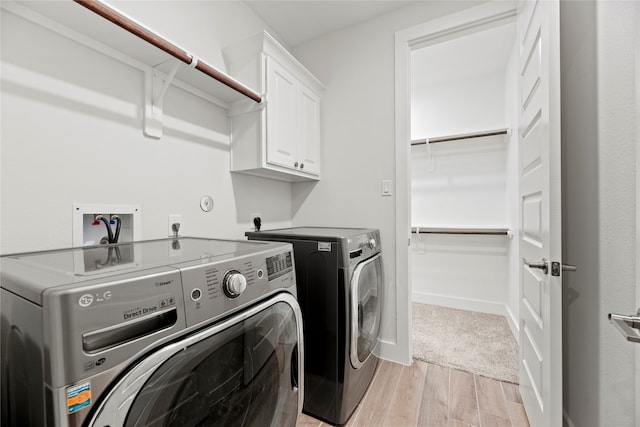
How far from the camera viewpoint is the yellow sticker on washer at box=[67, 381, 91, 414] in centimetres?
47

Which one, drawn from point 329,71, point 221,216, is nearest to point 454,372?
point 221,216

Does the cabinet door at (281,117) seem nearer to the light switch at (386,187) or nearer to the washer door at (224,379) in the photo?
the light switch at (386,187)


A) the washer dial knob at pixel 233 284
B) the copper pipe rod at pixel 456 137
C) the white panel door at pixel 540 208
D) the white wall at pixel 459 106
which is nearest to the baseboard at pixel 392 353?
the white panel door at pixel 540 208

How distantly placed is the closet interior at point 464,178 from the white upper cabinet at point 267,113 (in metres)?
1.43

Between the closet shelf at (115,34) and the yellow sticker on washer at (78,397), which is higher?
the closet shelf at (115,34)

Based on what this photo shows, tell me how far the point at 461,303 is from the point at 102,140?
3292mm

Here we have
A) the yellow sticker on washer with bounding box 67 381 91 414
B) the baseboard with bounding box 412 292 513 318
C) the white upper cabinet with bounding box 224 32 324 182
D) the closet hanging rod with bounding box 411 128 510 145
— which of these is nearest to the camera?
the yellow sticker on washer with bounding box 67 381 91 414

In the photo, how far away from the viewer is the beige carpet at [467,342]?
6.22 feet

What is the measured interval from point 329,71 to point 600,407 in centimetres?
241

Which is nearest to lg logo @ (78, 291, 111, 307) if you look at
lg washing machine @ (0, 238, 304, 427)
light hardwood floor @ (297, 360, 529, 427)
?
lg washing machine @ (0, 238, 304, 427)

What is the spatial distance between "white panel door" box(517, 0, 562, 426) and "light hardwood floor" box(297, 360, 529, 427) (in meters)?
0.14

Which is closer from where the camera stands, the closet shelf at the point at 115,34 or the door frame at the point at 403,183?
the closet shelf at the point at 115,34

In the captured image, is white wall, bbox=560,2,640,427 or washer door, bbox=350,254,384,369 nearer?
white wall, bbox=560,2,640,427

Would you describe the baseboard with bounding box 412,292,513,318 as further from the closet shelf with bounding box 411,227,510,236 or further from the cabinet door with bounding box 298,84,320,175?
the cabinet door with bounding box 298,84,320,175
